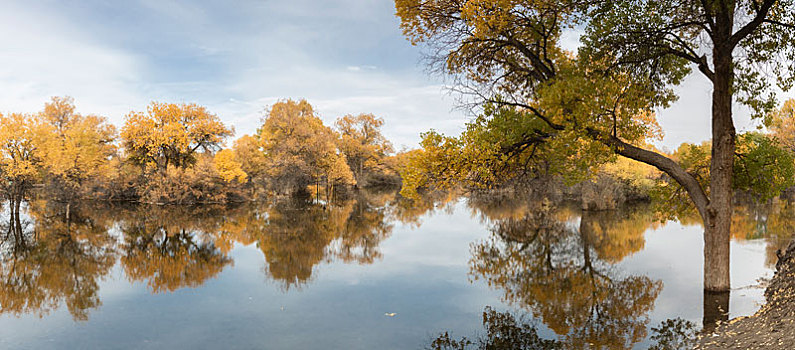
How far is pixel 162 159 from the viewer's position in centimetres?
3038

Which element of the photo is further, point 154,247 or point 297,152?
point 297,152

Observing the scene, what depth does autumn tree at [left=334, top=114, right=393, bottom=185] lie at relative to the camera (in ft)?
166

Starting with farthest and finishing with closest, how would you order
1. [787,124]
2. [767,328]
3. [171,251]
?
[787,124], [171,251], [767,328]

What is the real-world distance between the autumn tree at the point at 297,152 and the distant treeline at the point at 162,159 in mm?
75

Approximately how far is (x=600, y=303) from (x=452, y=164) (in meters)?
3.74

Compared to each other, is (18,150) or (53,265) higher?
(18,150)

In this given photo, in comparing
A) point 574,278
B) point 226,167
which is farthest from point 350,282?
point 226,167

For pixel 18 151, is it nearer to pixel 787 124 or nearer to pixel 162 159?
pixel 162 159

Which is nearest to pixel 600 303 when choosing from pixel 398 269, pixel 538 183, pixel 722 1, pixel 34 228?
pixel 398 269

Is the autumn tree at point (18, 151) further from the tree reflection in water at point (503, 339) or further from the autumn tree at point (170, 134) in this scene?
the tree reflection in water at point (503, 339)

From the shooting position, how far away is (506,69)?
32.3ft

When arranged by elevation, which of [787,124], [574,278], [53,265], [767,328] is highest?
[787,124]

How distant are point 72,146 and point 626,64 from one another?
103 ft

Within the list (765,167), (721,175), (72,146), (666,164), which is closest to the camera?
(721,175)
